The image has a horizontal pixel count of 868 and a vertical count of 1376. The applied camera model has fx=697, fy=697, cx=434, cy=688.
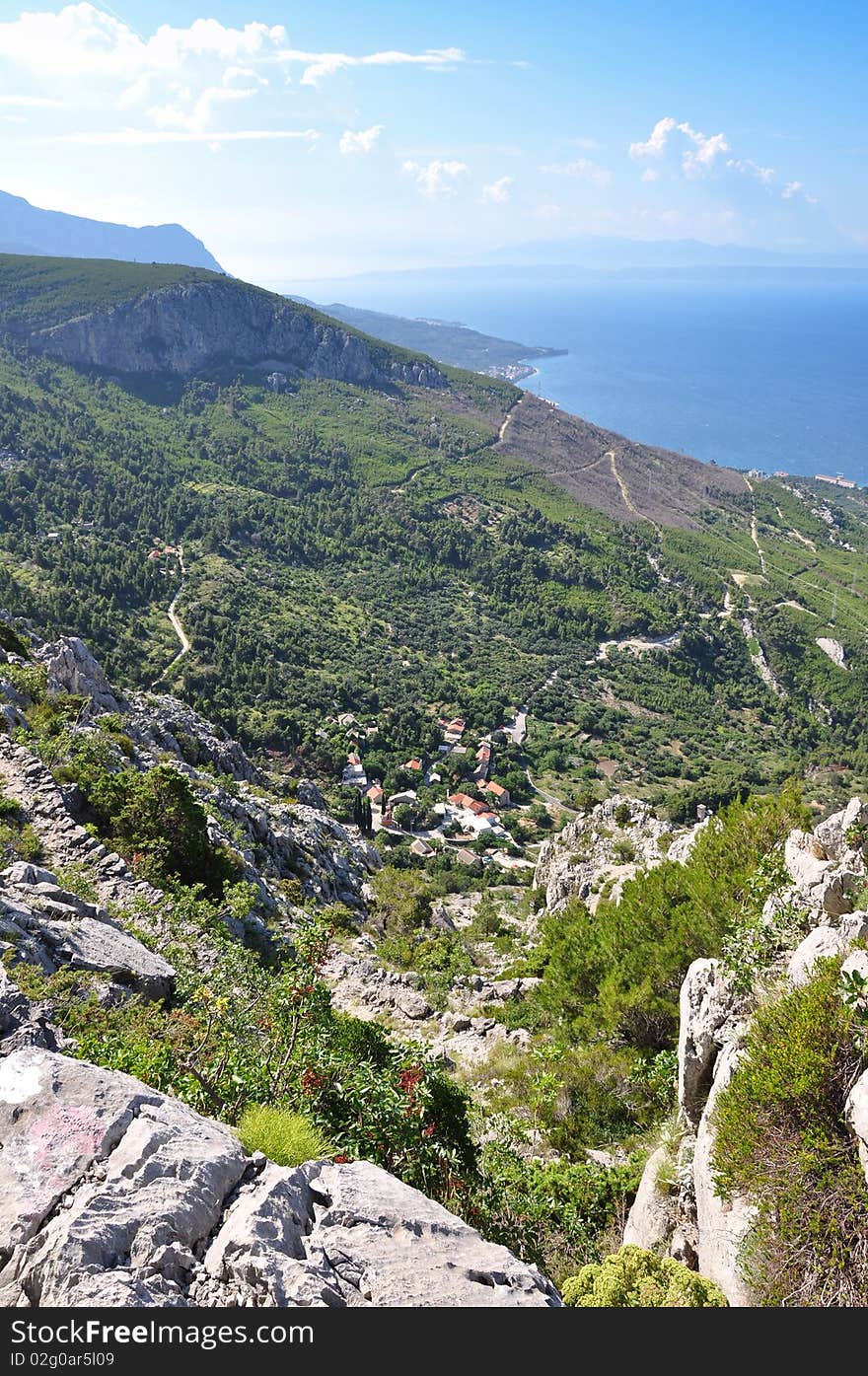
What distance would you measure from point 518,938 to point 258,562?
3440 inches

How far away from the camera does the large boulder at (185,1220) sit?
559 cm

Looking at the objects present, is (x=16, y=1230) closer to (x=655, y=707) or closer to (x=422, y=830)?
(x=422, y=830)

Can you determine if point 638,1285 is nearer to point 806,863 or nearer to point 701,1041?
point 701,1041

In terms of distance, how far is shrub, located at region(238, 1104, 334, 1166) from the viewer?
7595 millimetres

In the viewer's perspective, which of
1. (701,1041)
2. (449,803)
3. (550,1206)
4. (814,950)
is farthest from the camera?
(449,803)

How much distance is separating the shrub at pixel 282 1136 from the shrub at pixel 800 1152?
5.16 m

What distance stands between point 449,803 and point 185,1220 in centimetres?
6264

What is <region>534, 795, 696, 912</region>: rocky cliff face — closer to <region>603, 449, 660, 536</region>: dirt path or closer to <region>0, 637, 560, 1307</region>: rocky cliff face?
<region>0, 637, 560, 1307</region>: rocky cliff face

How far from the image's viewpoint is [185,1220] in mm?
6070

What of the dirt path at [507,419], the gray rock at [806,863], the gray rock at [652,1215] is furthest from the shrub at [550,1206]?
the dirt path at [507,419]

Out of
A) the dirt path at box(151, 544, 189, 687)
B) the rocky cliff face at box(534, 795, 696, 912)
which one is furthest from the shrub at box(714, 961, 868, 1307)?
the dirt path at box(151, 544, 189, 687)

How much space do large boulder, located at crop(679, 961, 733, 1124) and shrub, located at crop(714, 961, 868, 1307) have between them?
4.51 feet

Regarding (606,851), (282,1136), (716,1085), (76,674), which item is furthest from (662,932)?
(76,674)

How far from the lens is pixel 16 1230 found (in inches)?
226
